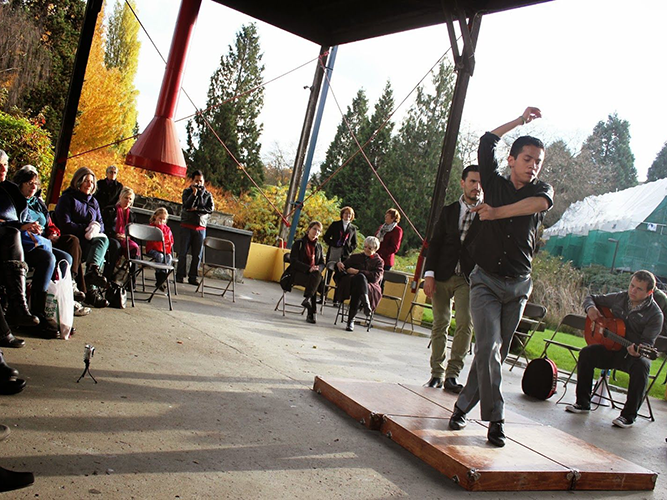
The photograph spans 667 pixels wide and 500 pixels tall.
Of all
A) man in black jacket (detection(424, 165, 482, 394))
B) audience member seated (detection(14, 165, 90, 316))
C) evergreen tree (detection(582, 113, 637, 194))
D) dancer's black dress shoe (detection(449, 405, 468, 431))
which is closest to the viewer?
dancer's black dress shoe (detection(449, 405, 468, 431))

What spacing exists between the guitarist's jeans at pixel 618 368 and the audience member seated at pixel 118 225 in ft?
16.7

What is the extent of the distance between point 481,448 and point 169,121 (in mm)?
2745

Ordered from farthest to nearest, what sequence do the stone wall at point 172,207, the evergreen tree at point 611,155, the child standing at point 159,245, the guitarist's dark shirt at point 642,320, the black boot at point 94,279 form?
1. the evergreen tree at point 611,155
2. the stone wall at point 172,207
3. the child standing at point 159,245
4. the black boot at point 94,279
5. the guitarist's dark shirt at point 642,320

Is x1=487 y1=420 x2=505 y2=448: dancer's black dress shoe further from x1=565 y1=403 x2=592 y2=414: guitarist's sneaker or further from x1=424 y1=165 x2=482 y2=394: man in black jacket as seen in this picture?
x1=565 y1=403 x2=592 y2=414: guitarist's sneaker

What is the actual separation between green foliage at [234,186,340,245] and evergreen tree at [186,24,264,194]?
Result: 7693 mm

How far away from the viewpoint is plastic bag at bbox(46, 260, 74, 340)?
15.7 feet

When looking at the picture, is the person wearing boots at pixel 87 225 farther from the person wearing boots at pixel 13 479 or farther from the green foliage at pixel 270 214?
the green foliage at pixel 270 214

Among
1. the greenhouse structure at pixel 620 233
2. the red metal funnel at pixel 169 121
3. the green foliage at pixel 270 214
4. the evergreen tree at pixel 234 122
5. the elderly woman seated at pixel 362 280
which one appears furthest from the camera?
the evergreen tree at pixel 234 122

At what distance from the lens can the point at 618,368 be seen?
6.21 meters

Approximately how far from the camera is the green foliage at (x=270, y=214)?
71.8 ft

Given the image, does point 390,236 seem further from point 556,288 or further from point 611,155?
point 611,155

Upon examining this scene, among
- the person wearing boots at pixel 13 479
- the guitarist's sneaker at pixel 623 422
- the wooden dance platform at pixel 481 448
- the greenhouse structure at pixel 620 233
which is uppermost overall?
the greenhouse structure at pixel 620 233

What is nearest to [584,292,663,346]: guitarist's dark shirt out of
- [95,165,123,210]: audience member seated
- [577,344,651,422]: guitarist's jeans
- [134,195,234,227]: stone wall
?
[577,344,651,422]: guitarist's jeans

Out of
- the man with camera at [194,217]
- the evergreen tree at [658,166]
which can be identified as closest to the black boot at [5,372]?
the man with camera at [194,217]
